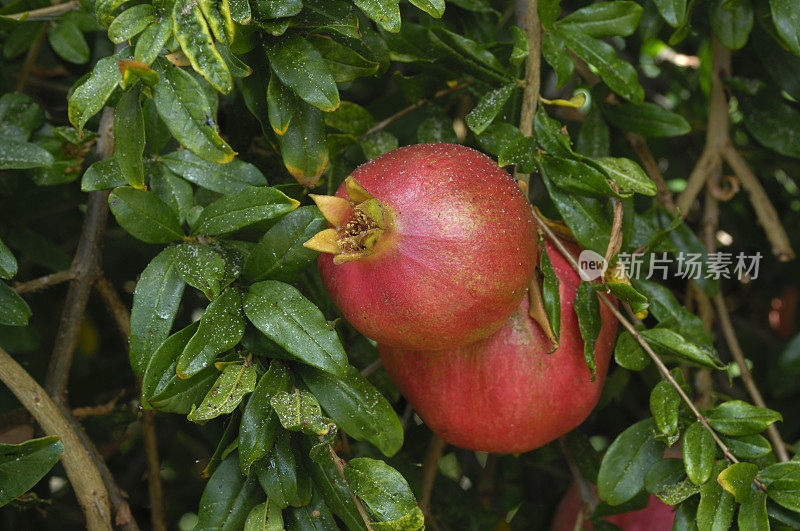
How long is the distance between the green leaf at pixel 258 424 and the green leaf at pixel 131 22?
0.34 meters

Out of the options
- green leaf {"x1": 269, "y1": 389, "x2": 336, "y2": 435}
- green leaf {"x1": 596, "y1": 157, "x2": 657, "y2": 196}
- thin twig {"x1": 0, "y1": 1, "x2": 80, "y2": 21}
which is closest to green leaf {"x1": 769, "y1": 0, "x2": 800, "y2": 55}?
green leaf {"x1": 596, "y1": 157, "x2": 657, "y2": 196}

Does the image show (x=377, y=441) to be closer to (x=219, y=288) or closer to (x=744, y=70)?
(x=219, y=288)

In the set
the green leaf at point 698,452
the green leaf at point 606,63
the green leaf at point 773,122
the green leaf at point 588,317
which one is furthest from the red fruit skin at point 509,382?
the green leaf at point 773,122

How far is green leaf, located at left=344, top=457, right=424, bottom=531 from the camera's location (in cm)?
72

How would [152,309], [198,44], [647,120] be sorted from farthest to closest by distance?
[647,120]
[152,309]
[198,44]

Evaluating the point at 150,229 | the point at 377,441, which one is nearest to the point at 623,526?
the point at 377,441

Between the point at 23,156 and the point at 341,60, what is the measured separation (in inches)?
15.7

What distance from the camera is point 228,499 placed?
2.48 feet

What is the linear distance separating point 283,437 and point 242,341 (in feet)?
0.35

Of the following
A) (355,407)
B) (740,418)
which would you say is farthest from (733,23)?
(355,407)

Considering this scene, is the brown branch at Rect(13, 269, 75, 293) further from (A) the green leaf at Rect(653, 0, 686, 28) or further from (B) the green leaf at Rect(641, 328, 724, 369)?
(A) the green leaf at Rect(653, 0, 686, 28)

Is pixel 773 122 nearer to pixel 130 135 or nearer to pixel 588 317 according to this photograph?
pixel 588 317

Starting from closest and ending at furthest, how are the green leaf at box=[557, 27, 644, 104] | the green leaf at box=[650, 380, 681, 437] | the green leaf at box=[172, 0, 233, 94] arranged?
1. the green leaf at box=[172, 0, 233, 94]
2. the green leaf at box=[650, 380, 681, 437]
3. the green leaf at box=[557, 27, 644, 104]

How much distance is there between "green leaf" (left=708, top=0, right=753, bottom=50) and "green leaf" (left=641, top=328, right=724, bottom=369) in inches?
17.3
